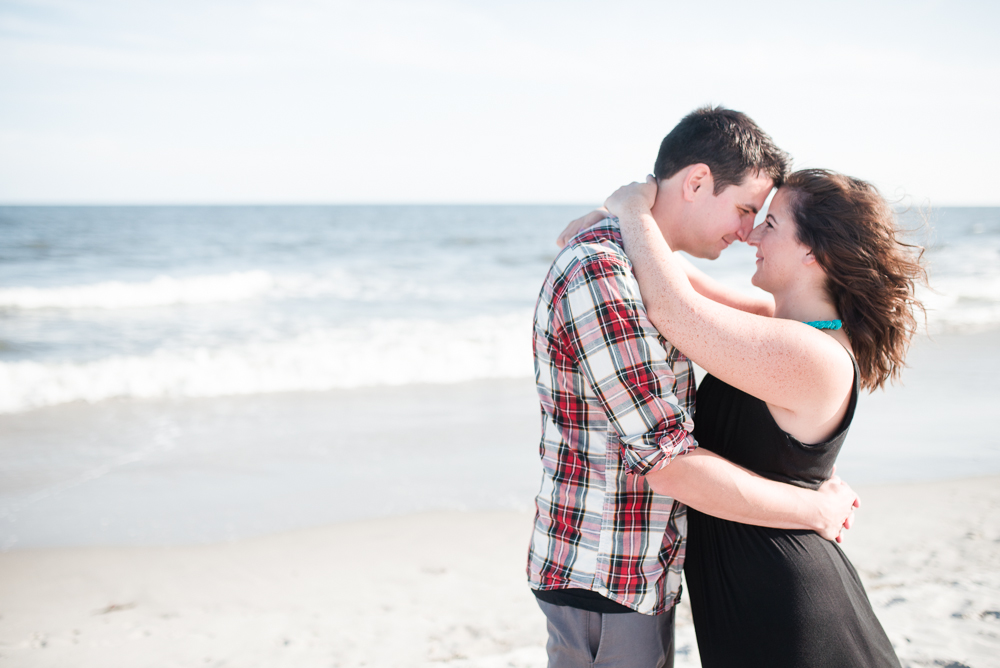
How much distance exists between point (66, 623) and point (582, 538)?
11.6ft

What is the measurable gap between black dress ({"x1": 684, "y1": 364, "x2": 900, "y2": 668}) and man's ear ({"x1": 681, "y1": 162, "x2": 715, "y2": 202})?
0.61 m

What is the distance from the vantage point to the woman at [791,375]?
175 cm

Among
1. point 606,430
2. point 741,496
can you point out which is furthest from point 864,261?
point 606,430

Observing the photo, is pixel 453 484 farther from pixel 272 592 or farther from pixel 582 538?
pixel 582 538

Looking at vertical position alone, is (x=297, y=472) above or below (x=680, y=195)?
below

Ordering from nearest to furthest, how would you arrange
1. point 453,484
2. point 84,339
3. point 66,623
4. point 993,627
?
1. point 993,627
2. point 66,623
3. point 453,484
4. point 84,339

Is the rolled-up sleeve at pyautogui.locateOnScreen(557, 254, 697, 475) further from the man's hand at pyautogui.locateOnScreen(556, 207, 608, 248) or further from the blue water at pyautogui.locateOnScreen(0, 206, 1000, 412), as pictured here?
the blue water at pyautogui.locateOnScreen(0, 206, 1000, 412)

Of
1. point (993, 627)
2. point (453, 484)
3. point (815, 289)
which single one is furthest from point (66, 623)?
point (993, 627)

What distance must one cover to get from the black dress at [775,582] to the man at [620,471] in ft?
0.26

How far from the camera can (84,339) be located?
10.6 m

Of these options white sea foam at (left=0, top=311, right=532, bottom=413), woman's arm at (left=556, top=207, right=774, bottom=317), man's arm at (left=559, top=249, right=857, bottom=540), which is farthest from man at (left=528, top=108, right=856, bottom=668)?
white sea foam at (left=0, top=311, right=532, bottom=413)

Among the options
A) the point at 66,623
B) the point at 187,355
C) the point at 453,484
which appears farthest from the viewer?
the point at 187,355

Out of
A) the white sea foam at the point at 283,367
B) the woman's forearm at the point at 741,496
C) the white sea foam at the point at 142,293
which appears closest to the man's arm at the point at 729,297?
the woman's forearm at the point at 741,496

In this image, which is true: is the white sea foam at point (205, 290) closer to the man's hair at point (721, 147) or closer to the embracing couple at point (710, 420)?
the man's hair at point (721, 147)
